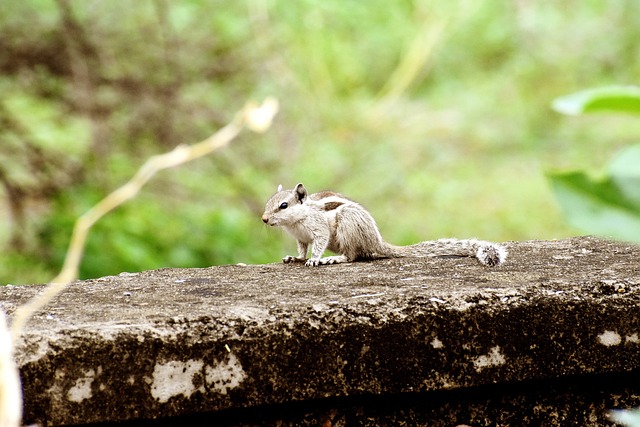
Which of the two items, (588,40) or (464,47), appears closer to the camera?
(588,40)

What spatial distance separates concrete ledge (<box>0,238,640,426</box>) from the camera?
1.87 meters

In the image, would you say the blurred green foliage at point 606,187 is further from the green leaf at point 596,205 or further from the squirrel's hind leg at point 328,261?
the squirrel's hind leg at point 328,261

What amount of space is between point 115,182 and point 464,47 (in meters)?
6.51

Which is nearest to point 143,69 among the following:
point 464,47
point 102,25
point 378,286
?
point 102,25

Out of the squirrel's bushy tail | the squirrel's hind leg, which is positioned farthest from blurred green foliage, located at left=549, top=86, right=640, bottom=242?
the squirrel's hind leg

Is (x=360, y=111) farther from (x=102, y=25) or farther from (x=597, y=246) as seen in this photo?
(x=597, y=246)

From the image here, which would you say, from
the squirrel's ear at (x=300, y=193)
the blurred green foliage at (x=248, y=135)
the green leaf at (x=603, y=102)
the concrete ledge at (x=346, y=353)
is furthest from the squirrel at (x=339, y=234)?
the blurred green foliage at (x=248, y=135)

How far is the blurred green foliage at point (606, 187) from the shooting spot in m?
0.61

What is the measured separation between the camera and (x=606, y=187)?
639 millimetres

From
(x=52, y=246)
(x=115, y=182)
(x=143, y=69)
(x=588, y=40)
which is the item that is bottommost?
(x=52, y=246)

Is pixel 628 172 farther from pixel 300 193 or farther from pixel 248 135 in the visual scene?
pixel 248 135

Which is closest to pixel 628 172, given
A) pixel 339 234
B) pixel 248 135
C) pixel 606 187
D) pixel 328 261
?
pixel 606 187

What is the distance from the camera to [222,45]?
6.96 m

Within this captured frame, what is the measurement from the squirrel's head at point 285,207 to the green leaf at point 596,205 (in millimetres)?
3051
